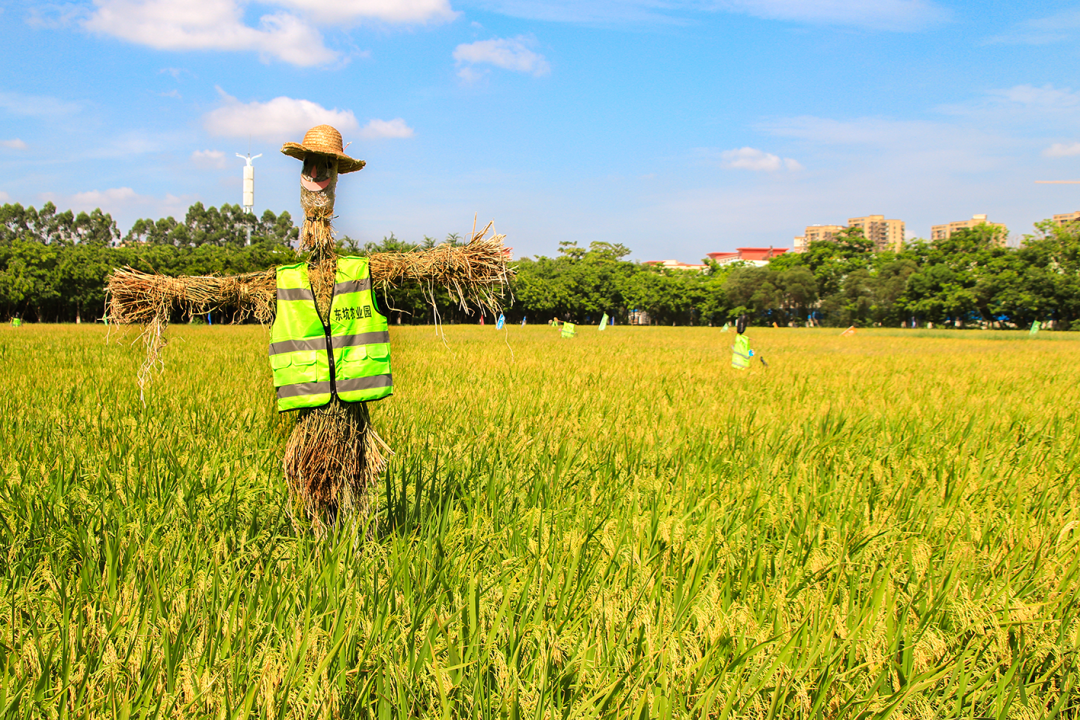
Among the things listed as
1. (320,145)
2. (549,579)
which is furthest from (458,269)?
(549,579)

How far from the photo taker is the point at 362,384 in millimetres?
2820

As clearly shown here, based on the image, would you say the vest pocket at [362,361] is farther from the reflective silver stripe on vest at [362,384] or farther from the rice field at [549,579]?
the rice field at [549,579]

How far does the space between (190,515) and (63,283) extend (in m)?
62.1

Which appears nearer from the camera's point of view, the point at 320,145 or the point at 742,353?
the point at 320,145

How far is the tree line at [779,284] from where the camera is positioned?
50812 mm

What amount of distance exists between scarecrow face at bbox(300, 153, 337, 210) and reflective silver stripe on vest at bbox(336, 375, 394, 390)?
880 mm

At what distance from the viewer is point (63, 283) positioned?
51.2m

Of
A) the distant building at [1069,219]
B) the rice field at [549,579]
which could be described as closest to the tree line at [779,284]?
the distant building at [1069,219]

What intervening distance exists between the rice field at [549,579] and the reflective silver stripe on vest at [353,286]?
104 cm

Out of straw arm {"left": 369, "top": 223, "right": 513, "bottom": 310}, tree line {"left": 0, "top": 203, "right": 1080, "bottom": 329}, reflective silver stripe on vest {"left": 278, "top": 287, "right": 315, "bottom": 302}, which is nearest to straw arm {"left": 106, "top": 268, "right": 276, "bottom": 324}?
reflective silver stripe on vest {"left": 278, "top": 287, "right": 315, "bottom": 302}

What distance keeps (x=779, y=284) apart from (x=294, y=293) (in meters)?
69.8

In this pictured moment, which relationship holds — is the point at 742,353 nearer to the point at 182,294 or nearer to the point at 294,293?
the point at 294,293

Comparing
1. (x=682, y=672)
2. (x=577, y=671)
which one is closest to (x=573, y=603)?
(x=577, y=671)

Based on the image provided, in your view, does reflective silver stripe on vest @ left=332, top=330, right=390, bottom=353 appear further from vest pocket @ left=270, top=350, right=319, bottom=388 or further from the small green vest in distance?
vest pocket @ left=270, top=350, right=319, bottom=388
